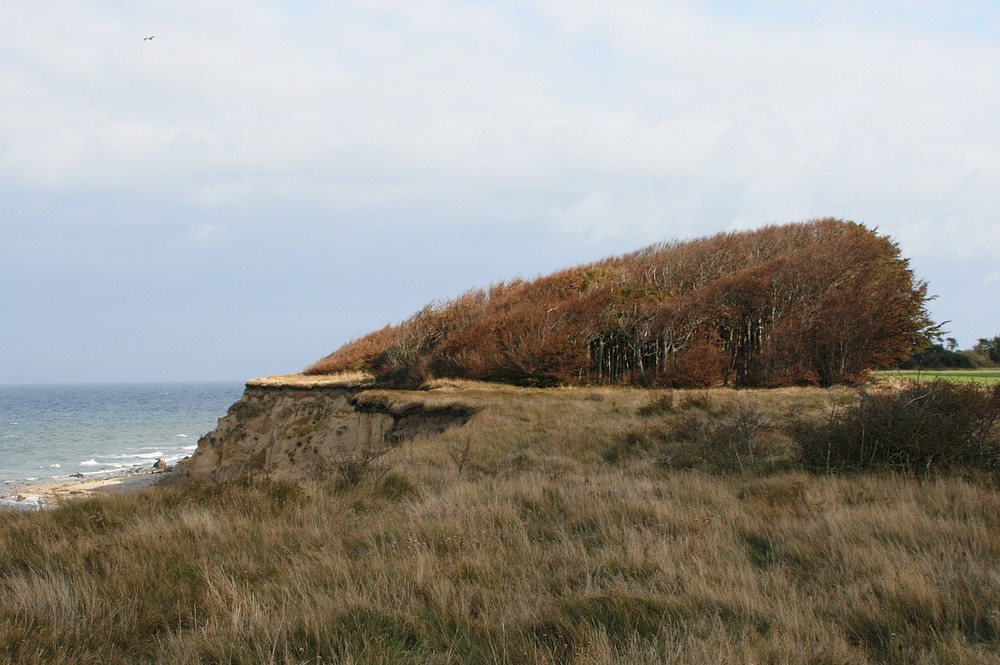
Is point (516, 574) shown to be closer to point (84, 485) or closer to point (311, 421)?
point (311, 421)

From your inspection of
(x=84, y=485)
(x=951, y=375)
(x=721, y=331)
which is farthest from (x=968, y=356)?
(x=84, y=485)

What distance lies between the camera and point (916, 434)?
31.7 ft

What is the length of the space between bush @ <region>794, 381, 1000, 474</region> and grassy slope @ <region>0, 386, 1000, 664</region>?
1.28 meters

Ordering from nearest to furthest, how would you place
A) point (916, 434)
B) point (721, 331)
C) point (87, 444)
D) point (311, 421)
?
point (916, 434) < point (311, 421) < point (721, 331) < point (87, 444)

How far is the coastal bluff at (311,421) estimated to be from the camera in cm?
2241

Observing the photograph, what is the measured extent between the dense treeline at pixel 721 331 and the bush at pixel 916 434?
15.6 m

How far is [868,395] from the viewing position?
1052 centimetres

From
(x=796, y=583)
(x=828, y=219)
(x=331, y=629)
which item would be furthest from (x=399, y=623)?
(x=828, y=219)

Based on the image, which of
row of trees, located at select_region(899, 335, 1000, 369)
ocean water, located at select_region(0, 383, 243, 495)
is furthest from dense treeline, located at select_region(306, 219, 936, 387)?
ocean water, located at select_region(0, 383, 243, 495)

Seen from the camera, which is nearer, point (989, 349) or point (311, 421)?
point (989, 349)

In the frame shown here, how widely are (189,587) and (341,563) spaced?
1.06 metres

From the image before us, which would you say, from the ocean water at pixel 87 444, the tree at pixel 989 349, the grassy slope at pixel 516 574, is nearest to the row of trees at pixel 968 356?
the tree at pixel 989 349

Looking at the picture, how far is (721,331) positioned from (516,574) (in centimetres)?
2580

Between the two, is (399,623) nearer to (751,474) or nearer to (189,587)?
(189,587)
